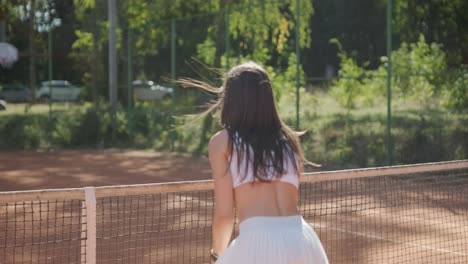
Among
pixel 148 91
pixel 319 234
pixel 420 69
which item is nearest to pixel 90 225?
pixel 319 234

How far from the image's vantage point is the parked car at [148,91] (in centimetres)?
2131

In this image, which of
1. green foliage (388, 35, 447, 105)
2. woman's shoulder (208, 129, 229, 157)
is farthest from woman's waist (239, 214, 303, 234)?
green foliage (388, 35, 447, 105)

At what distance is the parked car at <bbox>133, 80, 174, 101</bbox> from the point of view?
2131cm

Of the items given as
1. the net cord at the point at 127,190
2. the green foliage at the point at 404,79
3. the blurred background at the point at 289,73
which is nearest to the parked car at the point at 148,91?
the blurred background at the point at 289,73

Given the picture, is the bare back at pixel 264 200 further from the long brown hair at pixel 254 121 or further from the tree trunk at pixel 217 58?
the tree trunk at pixel 217 58

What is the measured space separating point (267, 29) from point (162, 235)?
34.3ft

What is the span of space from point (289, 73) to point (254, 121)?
43.1 ft

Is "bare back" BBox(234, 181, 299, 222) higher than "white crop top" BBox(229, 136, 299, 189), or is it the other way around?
"white crop top" BBox(229, 136, 299, 189)

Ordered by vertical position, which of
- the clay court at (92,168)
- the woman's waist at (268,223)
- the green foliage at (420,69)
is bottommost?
the clay court at (92,168)

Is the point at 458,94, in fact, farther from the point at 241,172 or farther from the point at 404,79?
the point at 241,172

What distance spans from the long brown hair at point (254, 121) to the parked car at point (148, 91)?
18266 mm

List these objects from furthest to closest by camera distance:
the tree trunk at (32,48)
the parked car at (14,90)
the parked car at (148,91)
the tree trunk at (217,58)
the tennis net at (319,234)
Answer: the parked car at (14,90)
the tree trunk at (32,48)
the parked car at (148,91)
the tree trunk at (217,58)
the tennis net at (319,234)

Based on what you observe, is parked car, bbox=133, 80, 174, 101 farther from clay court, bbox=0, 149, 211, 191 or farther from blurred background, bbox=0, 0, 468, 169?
clay court, bbox=0, 149, 211, 191

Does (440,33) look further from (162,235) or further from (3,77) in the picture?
(3,77)
